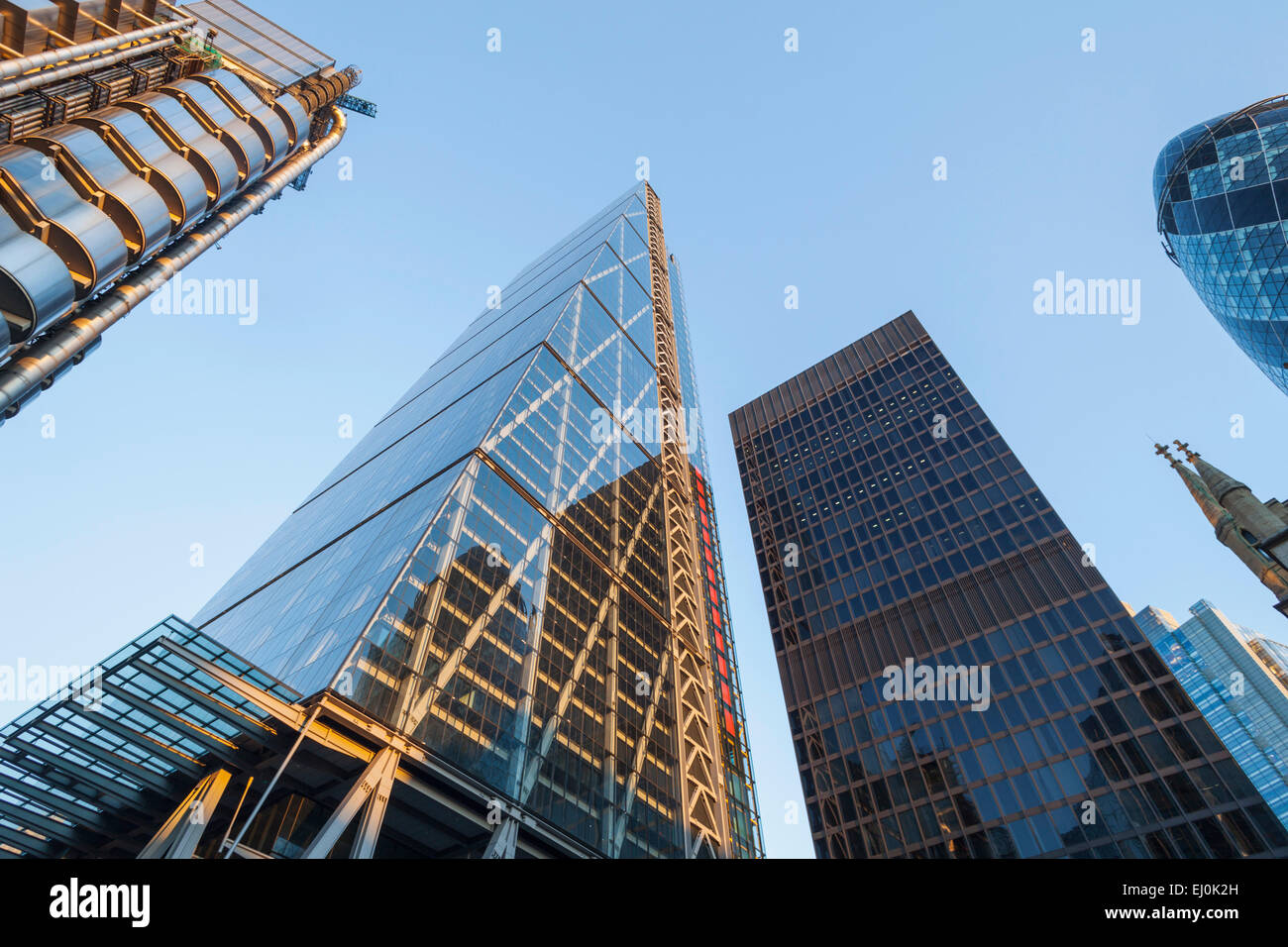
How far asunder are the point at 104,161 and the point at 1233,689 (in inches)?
8139

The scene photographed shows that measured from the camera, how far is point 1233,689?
529 ft

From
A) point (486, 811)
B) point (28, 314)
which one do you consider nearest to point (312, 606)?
point (486, 811)

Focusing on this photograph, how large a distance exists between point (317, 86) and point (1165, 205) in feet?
281

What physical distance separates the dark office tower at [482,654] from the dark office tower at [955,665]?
1052 cm

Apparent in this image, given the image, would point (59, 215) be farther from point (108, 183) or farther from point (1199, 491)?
point (1199, 491)

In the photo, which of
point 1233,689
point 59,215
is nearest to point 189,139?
point 59,215

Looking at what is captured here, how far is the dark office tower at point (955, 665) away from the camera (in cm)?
5059

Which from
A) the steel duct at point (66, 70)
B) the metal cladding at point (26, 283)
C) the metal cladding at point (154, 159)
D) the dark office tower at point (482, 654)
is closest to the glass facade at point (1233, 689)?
the dark office tower at point (482, 654)

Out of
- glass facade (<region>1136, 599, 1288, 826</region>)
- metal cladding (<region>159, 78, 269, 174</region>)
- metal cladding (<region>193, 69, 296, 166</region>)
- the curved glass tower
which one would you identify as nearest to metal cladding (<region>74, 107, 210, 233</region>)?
metal cladding (<region>159, 78, 269, 174</region>)

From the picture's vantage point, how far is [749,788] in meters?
55.5

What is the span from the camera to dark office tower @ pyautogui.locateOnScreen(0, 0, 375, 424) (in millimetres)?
21750

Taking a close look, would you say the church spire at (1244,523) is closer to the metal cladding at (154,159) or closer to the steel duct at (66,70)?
the metal cladding at (154,159)

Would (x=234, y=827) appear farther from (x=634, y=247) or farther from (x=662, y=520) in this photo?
(x=634, y=247)

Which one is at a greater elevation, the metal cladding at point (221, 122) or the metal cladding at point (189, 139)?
the metal cladding at point (221, 122)
